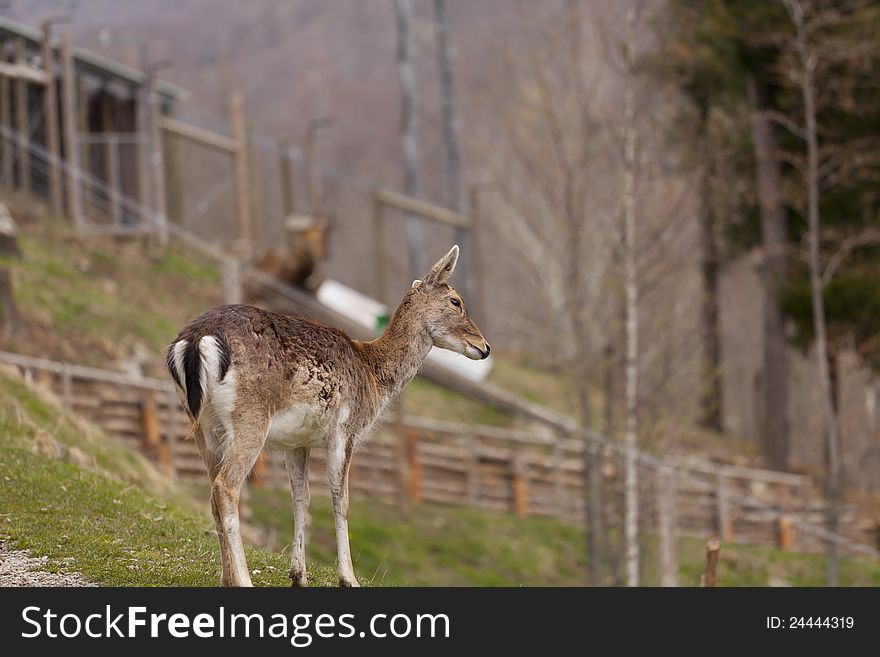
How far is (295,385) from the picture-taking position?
8.36 m

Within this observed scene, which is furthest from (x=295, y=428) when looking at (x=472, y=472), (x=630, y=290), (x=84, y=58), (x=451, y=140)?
(x=451, y=140)

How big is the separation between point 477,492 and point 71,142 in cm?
1058

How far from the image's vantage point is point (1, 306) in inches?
767

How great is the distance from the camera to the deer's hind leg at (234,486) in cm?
783

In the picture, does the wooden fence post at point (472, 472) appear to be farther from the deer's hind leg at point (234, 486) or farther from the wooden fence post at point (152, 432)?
the deer's hind leg at point (234, 486)

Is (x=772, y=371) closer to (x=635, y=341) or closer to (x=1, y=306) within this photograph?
(x=635, y=341)

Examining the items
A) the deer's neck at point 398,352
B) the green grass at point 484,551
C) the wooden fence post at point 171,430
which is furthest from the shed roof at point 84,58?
the deer's neck at point 398,352

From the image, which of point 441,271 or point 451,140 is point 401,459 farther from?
point 451,140

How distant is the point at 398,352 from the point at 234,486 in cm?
189

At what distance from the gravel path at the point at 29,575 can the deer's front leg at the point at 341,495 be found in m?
1.47

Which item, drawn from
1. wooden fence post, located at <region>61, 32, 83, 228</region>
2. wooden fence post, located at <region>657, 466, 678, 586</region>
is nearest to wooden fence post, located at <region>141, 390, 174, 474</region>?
wooden fence post, located at <region>657, 466, 678, 586</region>

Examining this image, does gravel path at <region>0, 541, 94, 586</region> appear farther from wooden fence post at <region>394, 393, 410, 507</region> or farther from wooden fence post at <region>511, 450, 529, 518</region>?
wooden fence post at <region>511, 450, 529, 518</region>

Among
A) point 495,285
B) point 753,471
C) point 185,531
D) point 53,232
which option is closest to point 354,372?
point 185,531

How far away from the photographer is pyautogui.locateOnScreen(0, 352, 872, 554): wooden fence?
63.6ft
